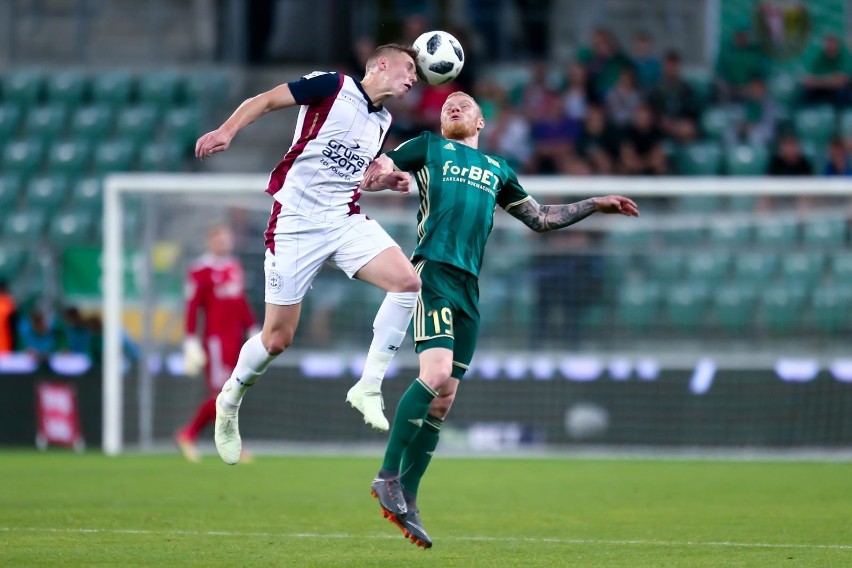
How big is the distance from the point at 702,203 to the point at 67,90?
1020cm

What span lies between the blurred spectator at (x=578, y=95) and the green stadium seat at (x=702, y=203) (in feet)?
10.4

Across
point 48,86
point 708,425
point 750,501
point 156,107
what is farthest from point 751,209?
point 48,86

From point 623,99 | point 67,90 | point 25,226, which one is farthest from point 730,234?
point 67,90

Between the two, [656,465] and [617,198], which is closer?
[617,198]

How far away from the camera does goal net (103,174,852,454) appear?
14.9m

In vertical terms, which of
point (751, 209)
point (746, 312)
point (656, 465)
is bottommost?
point (656, 465)

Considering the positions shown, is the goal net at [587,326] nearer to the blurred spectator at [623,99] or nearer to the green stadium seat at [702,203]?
the green stadium seat at [702,203]

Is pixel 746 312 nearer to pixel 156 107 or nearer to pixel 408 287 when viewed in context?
pixel 408 287

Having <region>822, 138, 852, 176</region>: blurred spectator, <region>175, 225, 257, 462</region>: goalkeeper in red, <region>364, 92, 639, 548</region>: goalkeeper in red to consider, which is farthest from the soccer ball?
<region>822, 138, 852, 176</region>: blurred spectator

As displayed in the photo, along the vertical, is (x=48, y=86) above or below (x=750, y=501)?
above

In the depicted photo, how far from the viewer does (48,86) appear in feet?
69.7

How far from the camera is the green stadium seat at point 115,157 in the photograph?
780 inches

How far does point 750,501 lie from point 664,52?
11.7 metres

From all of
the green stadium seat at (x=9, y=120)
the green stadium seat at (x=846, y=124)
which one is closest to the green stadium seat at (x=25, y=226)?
the green stadium seat at (x=9, y=120)
